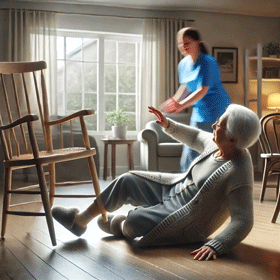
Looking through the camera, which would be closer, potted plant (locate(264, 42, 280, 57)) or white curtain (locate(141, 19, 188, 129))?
white curtain (locate(141, 19, 188, 129))

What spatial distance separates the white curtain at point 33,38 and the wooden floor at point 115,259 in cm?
391

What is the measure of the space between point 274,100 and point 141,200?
4824 millimetres

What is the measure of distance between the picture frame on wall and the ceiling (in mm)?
624

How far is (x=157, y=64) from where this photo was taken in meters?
6.46

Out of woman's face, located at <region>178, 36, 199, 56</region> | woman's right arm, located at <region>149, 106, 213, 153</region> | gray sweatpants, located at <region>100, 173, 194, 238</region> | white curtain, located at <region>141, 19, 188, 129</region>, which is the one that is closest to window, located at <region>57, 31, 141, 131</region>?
white curtain, located at <region>141, 19, 188, 129</region>

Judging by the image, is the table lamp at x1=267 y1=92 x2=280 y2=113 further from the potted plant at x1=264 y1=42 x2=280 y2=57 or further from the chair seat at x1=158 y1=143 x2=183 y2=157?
the chair seat at x1=158 y1=143 x2=183 y2=157

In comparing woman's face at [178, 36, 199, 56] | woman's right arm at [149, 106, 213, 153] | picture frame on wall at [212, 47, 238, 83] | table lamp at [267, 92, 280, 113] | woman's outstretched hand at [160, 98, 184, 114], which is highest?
picture frame on wall at [212, 47, 238, 83]

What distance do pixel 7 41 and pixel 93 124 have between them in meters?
1.72

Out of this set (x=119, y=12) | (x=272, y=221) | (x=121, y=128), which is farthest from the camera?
(x=119, y=12)

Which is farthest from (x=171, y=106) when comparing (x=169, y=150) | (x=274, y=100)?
(x=274, y=100)

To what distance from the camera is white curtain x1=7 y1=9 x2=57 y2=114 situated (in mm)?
5879

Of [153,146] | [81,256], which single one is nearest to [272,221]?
[81,256]

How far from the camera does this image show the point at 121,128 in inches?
229

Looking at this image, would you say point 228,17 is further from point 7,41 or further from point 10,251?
point 10,251
